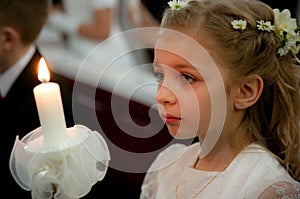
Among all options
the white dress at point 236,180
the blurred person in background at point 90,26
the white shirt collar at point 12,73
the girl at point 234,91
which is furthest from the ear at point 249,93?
the blurred person in background at point 90,26

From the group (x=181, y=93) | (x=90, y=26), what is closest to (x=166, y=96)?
(x=181, y=93)

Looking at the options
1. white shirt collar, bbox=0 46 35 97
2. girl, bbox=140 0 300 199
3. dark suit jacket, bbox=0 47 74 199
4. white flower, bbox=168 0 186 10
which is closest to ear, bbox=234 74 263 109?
girl, bbox=140 0 300 199

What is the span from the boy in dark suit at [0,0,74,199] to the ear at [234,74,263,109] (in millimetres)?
674

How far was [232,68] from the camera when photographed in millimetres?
1163

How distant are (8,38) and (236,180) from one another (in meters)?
0.92

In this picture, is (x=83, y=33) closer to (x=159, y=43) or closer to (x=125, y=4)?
(x=125, y=4)

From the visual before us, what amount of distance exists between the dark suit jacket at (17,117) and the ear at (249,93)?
2.21ft

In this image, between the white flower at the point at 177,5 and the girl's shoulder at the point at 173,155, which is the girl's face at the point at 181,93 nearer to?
the white flower at the point at 177,5

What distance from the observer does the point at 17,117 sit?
1654mm

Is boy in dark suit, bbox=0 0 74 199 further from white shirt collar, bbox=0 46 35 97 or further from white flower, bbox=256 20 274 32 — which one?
white flower, bbox=256 20 274 32

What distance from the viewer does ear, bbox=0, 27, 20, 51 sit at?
67.1 inches

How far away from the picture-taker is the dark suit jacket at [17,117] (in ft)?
5.26

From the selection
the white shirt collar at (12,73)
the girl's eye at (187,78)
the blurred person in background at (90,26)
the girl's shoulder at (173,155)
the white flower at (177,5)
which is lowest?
the blurred person in background at (90,26)

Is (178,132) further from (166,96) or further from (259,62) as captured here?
(259,62)
